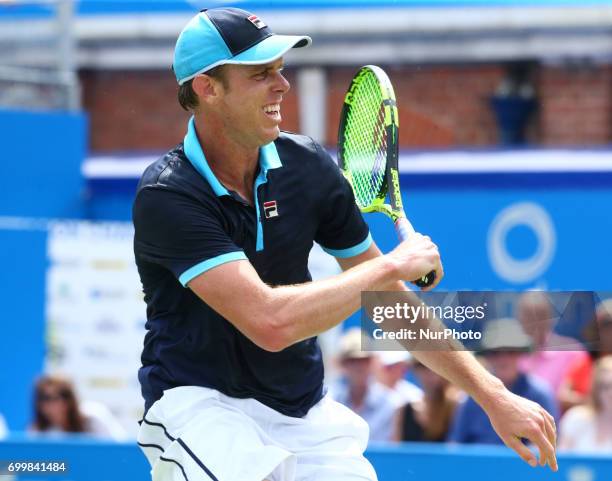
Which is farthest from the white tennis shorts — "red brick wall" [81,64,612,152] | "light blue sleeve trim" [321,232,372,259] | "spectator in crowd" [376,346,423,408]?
"red brick wall" [81,64,612,152]

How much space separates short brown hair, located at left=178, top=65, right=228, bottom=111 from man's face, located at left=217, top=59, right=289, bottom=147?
1cm

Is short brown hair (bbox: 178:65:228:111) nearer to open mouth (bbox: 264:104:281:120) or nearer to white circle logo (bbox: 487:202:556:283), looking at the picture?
open mouth (bbox: 264:104:281:120)

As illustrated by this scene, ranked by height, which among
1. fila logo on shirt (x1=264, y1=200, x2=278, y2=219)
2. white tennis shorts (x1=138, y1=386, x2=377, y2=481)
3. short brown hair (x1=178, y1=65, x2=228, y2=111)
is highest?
short brown hair (x1=178, y1=65, x2=228, y2=111)

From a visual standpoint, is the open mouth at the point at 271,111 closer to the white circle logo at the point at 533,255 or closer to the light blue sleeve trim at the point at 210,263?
the light blue sleeve trim at the point at 210,263

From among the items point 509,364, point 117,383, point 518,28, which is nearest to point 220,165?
point 509,364

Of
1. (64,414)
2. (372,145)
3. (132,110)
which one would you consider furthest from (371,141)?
(132,110)

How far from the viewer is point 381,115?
13.9 ft

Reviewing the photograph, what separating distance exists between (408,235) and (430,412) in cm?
341

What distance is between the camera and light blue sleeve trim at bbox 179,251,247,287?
3.61 m

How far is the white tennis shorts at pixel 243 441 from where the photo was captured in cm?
365

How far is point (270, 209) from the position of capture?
380 centimetres

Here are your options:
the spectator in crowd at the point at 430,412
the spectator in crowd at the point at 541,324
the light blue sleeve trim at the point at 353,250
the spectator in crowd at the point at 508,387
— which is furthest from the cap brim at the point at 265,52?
the spectator in crowd at the point at 430,412

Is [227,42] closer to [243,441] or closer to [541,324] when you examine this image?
[243,441]
